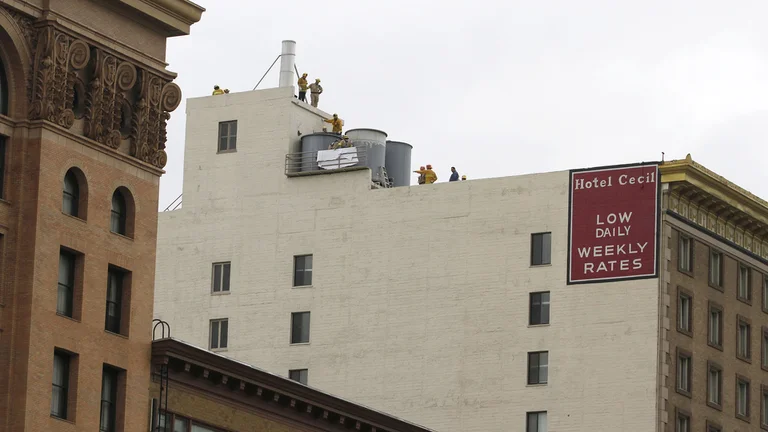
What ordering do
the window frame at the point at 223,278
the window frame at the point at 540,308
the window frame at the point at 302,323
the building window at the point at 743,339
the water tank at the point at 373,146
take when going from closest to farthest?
the window frame at the point at 540,308
the building window at the point at 743,339
the window frame at the point at 302,323
the water tank at the point at 373,146
the window frame at the point at 223,278

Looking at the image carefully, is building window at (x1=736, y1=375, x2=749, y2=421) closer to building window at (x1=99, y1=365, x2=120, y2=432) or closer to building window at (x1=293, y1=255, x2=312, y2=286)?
building window at (x1=293, y1=255, x2=312, y2=286)

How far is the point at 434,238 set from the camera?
338 ft

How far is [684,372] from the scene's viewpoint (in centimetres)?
9981

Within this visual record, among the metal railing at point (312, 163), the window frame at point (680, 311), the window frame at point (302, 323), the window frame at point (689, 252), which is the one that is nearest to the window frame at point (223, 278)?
the window frame at point (302, 323)

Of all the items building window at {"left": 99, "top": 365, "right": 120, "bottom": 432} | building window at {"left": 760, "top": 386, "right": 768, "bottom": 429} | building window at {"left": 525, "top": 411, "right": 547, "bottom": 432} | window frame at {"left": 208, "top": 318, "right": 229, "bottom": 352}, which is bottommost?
building window at {"left": 99, "top": 365, "right": 120, "bottom": 432}

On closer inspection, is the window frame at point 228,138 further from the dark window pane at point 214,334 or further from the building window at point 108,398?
the building window at point 108,398

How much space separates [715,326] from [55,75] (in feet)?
156

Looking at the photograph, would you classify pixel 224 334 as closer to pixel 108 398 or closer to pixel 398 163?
pixel 398 163

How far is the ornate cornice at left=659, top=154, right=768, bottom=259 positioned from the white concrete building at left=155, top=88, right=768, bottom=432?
2474 millimetres

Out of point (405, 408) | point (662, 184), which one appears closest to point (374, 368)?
point (405, 408)

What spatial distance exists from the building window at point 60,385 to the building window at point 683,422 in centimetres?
4125

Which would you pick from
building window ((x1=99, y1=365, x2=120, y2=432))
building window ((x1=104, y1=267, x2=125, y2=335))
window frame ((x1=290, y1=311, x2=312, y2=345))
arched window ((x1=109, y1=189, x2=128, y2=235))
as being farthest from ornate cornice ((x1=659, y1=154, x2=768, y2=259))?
building window ((x1=99, y1=365, x2=120, y2=432))

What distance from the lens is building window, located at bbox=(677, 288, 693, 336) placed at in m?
99.6

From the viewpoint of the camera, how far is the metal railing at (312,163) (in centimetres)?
10588
